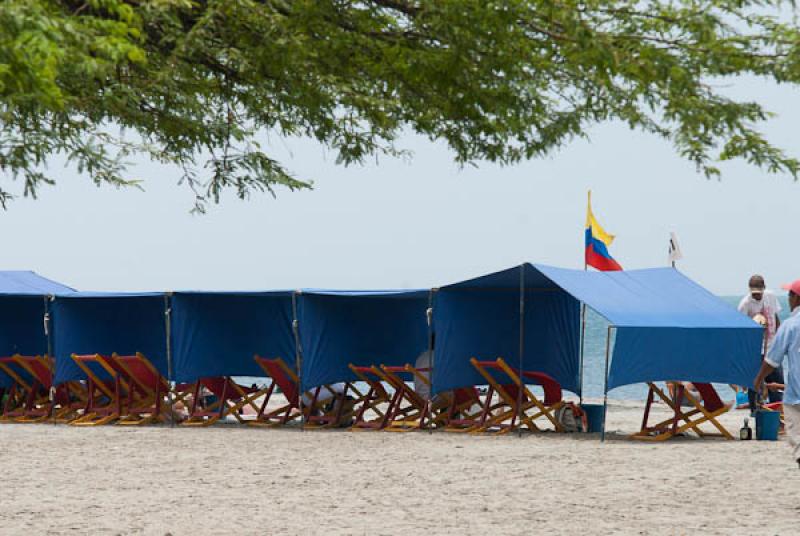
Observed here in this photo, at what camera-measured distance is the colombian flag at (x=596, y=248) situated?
20.6 meters

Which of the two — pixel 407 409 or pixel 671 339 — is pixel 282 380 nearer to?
pixel 407 409

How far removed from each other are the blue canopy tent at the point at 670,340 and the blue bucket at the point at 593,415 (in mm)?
1239

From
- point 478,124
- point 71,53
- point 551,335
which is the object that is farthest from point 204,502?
point 551,335

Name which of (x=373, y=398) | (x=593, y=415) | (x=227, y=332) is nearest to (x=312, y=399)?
(x=373, y=398)

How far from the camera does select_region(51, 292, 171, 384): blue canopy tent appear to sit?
53.9 feet

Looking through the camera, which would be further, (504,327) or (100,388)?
(100,388)

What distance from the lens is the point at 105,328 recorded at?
672 inches

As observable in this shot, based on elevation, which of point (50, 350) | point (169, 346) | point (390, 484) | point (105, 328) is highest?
point (105, 328)

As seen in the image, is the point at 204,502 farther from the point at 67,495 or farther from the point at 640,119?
the point at 640,119

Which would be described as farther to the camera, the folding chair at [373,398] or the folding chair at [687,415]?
the folding chair at [373,398]

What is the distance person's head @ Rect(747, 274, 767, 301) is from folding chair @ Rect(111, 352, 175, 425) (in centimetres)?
616

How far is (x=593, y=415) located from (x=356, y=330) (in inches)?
107

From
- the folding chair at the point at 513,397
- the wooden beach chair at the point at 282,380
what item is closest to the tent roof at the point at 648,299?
the folding chair at the point at 513,397

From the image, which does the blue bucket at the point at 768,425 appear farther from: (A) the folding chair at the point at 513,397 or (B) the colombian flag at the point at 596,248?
(B) the colombian flag at the point at 596,248
